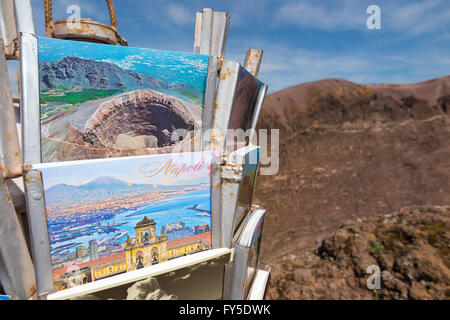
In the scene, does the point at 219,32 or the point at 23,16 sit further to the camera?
the point at 219,32

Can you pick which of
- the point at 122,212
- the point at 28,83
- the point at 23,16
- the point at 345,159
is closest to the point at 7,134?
the point at 28,83

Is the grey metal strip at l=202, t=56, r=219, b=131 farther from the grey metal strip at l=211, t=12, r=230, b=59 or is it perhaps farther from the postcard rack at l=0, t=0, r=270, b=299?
the postcard rack at l=0, t=0, r=270, b=299


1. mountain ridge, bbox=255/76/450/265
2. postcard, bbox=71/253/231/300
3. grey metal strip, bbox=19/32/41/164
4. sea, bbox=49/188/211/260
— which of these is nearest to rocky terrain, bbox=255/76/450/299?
mountain ridge, bbox=255/76/450/265

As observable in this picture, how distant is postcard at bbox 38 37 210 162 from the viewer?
312 centimetres

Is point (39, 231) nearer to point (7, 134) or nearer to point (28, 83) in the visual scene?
point (7, 134)

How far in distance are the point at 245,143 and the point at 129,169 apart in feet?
8.80

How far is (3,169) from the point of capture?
9.52 ft

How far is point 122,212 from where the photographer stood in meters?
3.44

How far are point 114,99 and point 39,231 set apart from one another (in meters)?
1.85

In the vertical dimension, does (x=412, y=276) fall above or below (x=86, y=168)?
below
